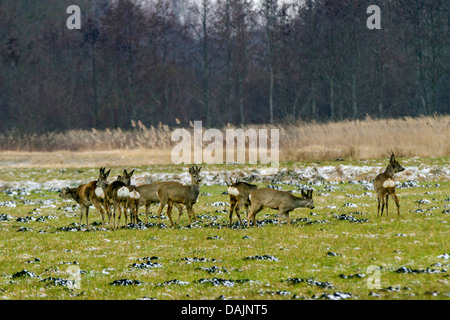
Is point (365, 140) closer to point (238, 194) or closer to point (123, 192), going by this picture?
point (238, 194)

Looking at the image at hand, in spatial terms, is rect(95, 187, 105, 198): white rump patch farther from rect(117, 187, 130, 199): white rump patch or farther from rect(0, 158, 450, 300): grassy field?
rect(0, 158, 450, 300): grassy field

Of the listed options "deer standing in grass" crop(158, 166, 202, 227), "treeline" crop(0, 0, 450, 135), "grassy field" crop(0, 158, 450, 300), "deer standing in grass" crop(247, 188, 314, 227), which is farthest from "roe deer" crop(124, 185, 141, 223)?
"treeline" crop(0, 0, 450, 135)

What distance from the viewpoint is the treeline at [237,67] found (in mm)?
73250

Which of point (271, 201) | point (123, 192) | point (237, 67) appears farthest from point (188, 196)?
point (237, 67)

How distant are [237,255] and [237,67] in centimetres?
6603

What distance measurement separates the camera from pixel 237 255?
48.3ft

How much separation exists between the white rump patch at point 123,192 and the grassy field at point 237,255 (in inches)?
41.1

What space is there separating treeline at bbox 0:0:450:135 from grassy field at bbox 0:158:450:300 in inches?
1924

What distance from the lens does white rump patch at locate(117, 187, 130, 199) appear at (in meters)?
19.8

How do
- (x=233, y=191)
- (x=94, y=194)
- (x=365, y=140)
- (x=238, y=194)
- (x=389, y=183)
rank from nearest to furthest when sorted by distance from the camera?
(x=233, y=191), (x=238, y=194), (x=389, y=183), (x=94, y=194), (x=365, y=140)

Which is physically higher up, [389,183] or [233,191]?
[389,183]

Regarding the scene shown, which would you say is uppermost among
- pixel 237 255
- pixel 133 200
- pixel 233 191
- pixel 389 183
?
pixel 389 183

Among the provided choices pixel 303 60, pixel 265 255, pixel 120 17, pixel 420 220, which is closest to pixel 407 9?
pixel 303 60
